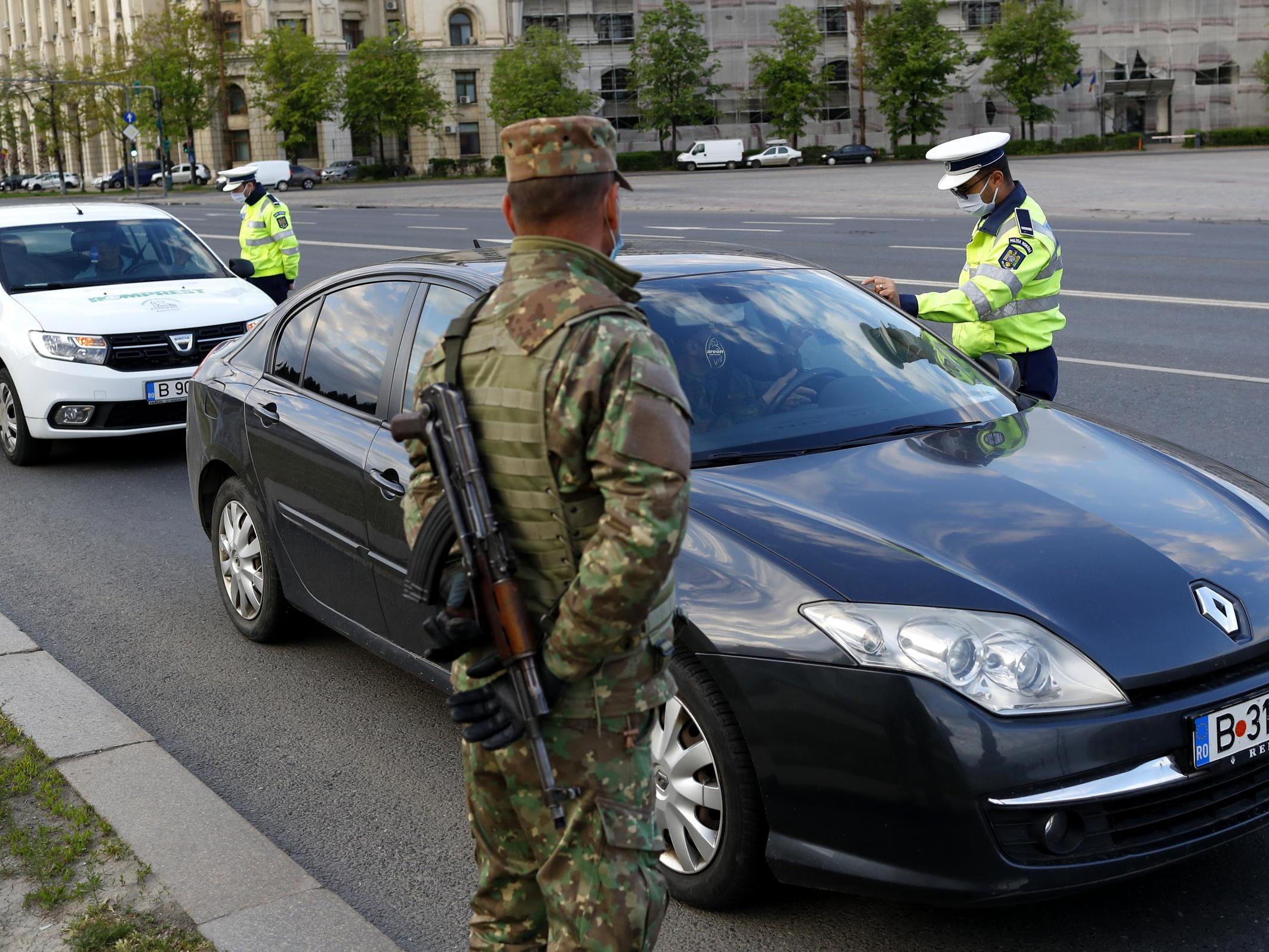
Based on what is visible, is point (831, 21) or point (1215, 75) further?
point (831, 21)

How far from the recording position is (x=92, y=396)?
8500 millimetres

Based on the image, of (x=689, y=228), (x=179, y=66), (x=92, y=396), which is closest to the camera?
(x=92, y=396)

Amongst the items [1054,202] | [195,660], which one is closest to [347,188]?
[1054,202]

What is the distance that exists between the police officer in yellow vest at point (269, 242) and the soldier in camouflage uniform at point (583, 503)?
34.3 ft

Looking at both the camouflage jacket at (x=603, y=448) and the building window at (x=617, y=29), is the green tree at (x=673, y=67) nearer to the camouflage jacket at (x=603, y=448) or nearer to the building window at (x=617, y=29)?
the building window at (x=617, y=29)

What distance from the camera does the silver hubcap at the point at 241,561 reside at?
5332 mm

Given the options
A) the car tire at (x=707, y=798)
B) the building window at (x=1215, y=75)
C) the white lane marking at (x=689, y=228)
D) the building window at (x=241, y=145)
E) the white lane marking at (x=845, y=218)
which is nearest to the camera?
the car tire at (x=707, y=798)

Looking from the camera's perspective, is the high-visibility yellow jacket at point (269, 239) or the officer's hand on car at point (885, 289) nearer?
the officer's hand on car at point (885, 289)

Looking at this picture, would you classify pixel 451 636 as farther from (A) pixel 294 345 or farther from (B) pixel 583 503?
(A) pixel 294 345

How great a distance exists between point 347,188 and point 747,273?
213 ft

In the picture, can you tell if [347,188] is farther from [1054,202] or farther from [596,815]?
[596,815]

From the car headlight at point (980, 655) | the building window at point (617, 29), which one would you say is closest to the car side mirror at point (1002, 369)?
the car headlight at point (980, 655)

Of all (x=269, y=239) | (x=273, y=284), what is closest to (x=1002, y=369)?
(x=269, y=239)

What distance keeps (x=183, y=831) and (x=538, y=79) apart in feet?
247
